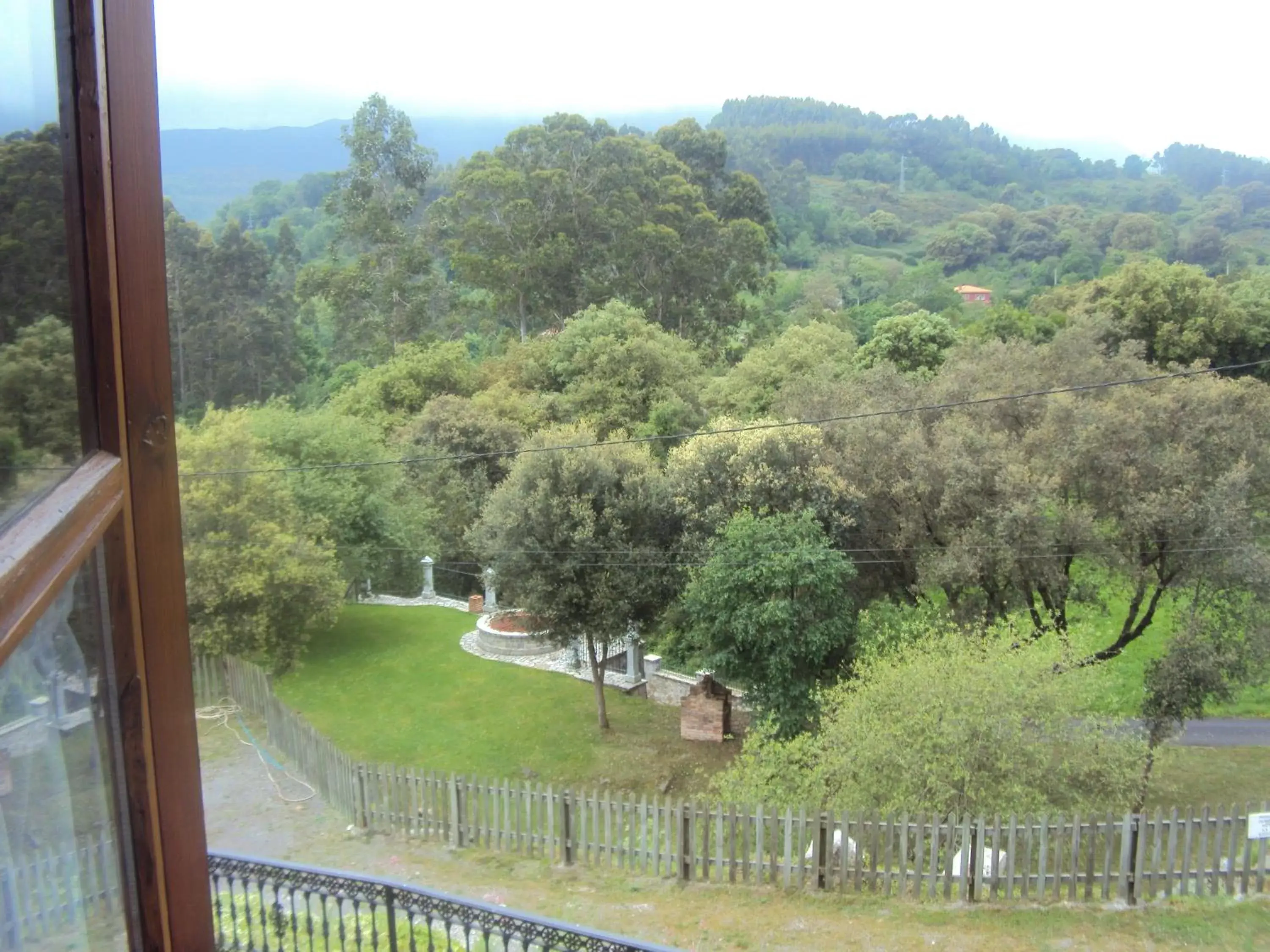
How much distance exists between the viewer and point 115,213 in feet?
2.55

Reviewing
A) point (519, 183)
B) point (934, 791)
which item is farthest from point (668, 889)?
point (519, 183)

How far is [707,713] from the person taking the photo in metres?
12.2

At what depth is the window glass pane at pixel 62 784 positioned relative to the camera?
26.3 inches

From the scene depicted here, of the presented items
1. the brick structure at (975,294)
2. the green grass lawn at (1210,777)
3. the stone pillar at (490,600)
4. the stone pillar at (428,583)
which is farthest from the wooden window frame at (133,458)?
the brick structure at (975,294)

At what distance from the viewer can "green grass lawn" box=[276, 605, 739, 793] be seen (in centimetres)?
1150

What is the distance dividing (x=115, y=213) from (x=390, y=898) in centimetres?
460

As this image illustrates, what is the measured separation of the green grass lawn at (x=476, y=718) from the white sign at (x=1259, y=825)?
5.81 m

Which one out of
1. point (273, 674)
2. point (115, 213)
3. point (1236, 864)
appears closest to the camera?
point (115, 213)

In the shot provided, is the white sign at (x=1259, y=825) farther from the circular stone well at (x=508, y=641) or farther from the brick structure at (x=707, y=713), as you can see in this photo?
the circular stone well at (x=508, y=641)

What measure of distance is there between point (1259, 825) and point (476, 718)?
915 centimetres

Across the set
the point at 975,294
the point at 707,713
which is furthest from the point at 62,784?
the point at 975,294

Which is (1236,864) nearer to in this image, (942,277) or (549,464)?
(549,464)

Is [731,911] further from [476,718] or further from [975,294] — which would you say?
[975,294]

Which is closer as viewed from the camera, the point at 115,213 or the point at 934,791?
the point at 115,213
